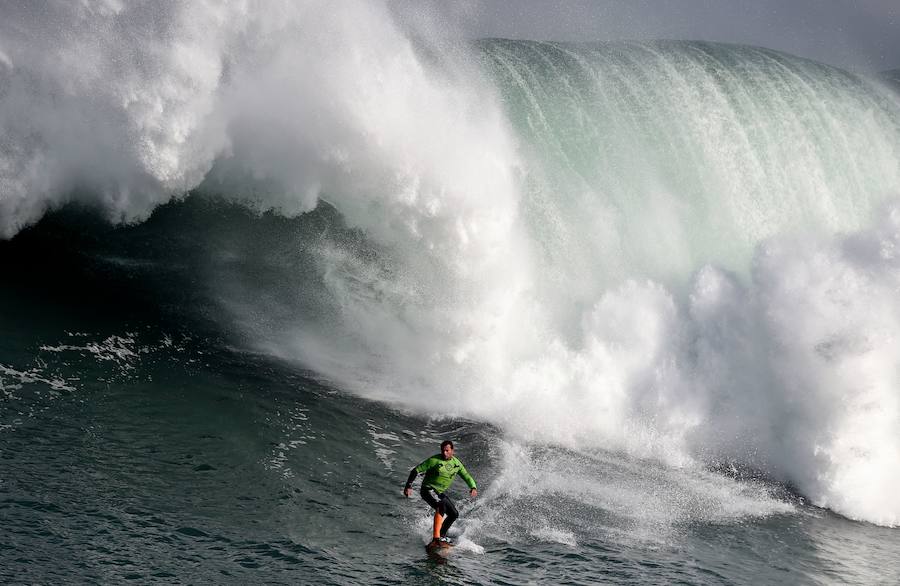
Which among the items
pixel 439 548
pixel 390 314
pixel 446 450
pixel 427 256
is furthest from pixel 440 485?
pixel 427 256

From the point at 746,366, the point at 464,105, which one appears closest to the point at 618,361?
the point at 746,366

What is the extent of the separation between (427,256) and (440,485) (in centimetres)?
638

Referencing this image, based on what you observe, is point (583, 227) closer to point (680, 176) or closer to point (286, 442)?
point (680, 176)

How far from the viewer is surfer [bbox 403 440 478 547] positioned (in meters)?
10.2

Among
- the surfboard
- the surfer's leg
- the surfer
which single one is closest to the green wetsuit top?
the surfer

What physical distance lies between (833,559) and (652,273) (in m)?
9.19

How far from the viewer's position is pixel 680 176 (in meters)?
22.0

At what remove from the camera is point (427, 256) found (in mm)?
16141

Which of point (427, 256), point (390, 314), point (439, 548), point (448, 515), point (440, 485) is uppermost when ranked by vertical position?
point (427, 256)

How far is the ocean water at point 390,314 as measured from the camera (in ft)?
38.1

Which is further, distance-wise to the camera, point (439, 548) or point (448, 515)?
point (448, 515)

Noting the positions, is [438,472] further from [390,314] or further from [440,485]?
[390,314]

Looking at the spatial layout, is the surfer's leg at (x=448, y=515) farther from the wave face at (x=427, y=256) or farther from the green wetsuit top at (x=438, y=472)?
the wave face at (x=427, y=256)

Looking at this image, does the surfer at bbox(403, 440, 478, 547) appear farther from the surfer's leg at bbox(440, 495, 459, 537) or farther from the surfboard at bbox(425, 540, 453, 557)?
the surfboard at bbox(425, 540, 453, 557)
